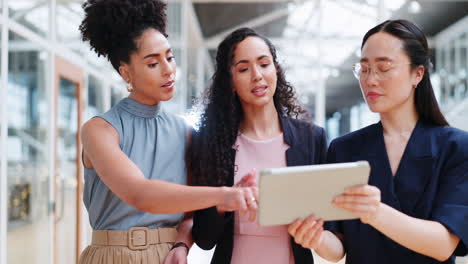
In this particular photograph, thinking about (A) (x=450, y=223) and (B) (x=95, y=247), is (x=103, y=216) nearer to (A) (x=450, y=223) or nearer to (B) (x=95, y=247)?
(B) (x=95, y=247)

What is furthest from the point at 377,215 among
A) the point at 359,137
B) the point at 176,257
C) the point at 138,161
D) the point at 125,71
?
the point at 125,71

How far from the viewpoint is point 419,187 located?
1500mm

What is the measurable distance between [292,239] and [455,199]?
0.57 metres

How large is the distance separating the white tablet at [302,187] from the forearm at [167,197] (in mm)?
175

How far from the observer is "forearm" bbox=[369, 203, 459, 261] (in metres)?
1.33

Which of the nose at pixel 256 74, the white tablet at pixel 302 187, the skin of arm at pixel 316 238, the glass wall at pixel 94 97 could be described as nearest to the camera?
the white tablet at pixel 302 187

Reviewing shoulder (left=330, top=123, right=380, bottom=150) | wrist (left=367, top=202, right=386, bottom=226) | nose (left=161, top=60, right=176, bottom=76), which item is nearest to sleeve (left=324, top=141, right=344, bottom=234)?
shoulder (left=330, top=123, right=380, bottom=150)

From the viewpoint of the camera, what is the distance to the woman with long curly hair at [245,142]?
5.77 ft

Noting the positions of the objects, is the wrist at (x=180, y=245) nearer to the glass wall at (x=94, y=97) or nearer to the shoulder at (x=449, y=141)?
the shoulder at (x=449, y=141)

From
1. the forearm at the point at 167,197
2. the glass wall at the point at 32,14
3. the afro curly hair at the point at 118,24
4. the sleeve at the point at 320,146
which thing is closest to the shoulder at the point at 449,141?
the sleeve at the point at 320,146

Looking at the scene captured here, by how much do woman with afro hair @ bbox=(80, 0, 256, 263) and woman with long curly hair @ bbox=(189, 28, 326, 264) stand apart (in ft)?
0.34

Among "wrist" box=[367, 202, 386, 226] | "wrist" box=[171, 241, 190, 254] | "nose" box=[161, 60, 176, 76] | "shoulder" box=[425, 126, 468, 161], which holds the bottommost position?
"wrist" box=[171, 241, 190, 254]

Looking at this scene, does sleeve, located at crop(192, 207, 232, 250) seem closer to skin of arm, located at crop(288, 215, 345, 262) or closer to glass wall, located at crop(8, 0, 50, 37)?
skin of arm, located at crop(288, 215, 345, 262)

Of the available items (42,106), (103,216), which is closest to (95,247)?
(103,216)
